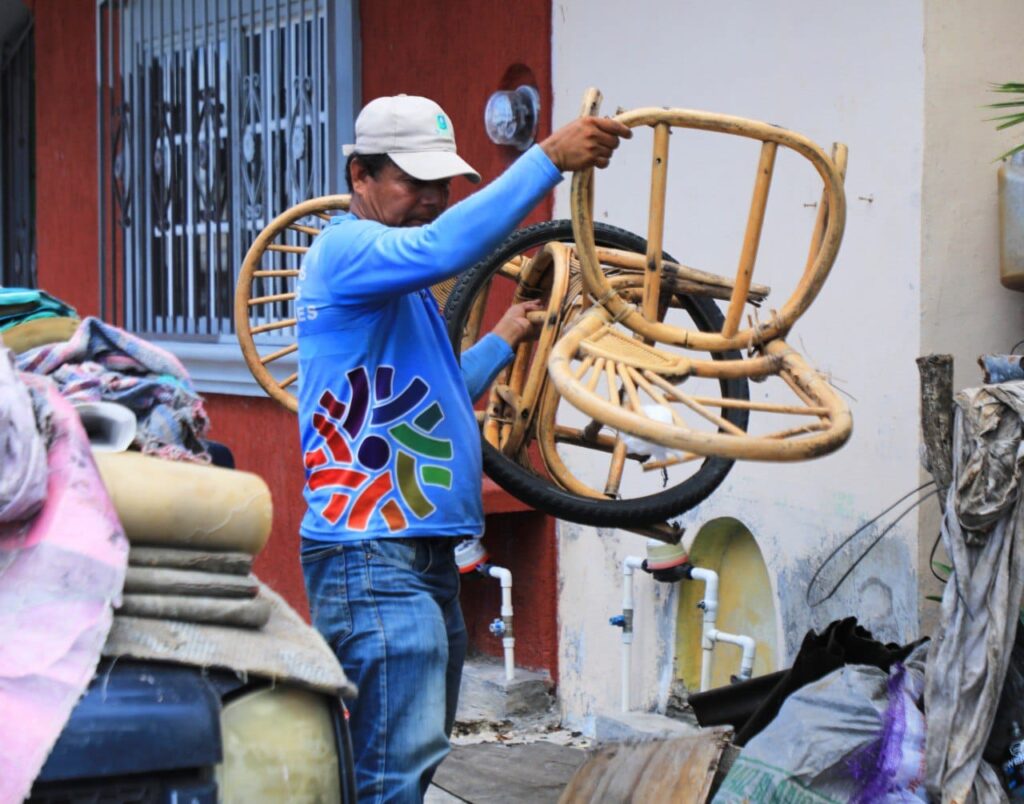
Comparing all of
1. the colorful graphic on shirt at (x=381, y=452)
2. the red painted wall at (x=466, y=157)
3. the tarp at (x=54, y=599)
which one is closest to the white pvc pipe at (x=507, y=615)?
the red painted wall at (x=466, y=157)

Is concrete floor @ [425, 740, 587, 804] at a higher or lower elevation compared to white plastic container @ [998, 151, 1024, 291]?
lower

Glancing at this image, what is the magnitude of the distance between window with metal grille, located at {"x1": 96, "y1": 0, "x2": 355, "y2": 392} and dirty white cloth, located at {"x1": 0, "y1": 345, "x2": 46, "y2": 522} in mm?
4479

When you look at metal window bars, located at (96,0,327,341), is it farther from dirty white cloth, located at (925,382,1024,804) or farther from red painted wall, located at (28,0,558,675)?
dirty white cloth, located at (925,382,1024,804)

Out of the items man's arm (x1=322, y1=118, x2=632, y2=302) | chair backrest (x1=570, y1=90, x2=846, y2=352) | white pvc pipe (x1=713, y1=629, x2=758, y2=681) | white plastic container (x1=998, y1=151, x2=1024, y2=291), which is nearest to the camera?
man's arm (x1=322, y1=118, x2=632, y2=302)

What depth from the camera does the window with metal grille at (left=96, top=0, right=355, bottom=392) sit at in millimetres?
6938

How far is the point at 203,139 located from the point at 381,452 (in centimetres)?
518

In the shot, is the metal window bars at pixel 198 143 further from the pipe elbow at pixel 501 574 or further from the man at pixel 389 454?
the man at pixel 389 454

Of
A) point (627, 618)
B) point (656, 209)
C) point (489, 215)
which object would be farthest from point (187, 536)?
point (627, 618)

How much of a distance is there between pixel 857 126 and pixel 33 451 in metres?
3.06

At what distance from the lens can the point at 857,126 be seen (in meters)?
4.53

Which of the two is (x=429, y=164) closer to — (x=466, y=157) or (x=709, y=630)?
(x=709, y=630)

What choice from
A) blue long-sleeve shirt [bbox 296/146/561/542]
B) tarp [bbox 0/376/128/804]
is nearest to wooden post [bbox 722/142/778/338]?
blue long-sleeve shirt [bbox 296/146/561/542]

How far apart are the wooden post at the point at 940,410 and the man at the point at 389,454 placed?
114 centimetres

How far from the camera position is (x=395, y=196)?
3.12 m
